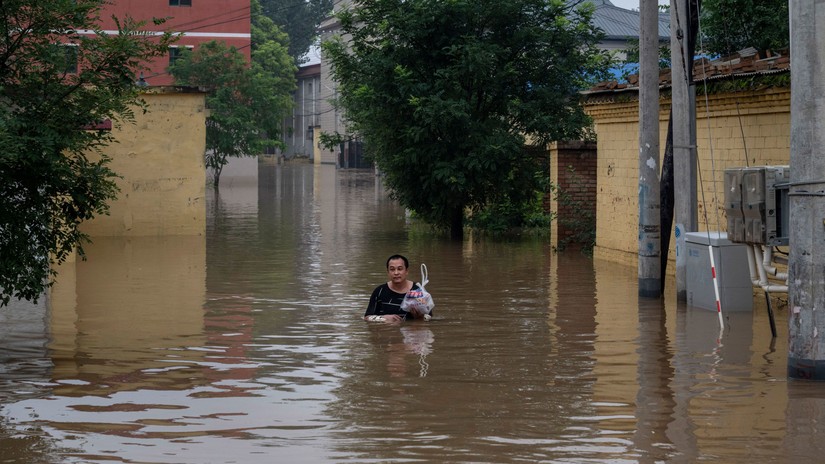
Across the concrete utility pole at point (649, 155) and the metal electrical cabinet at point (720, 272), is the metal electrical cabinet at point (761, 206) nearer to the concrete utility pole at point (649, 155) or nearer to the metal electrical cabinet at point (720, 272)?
the metal electrical cabinet at point (720, 272)

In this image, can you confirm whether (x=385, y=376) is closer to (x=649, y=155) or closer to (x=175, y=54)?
(x=649, y=155)

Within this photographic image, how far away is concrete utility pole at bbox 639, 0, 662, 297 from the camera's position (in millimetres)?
16141

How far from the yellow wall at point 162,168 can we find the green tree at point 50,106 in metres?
16.5

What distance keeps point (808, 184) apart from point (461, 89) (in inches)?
683

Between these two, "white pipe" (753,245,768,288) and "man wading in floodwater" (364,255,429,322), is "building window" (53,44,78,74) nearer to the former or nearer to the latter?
"man wading in floodwater" (364,255,429,322)

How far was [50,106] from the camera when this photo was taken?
11.3 m

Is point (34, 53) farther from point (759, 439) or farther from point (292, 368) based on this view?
point (759, 439)

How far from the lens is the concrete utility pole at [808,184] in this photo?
371 inches

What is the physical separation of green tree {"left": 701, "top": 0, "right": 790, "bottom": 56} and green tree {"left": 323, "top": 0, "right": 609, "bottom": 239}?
14.5 ft

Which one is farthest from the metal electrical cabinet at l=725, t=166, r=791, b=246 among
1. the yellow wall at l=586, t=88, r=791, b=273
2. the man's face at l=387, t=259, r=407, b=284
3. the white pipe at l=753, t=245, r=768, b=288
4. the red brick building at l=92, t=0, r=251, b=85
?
the red brick building at l=92, t=0, r=251, b=85

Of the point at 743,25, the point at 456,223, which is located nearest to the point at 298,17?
the point at 456,223

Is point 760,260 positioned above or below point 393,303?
above

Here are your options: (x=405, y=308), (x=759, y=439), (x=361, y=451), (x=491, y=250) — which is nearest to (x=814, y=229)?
(x=759, y=439)

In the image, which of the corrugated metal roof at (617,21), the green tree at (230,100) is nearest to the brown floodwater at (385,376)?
the green tree at (230,100)
